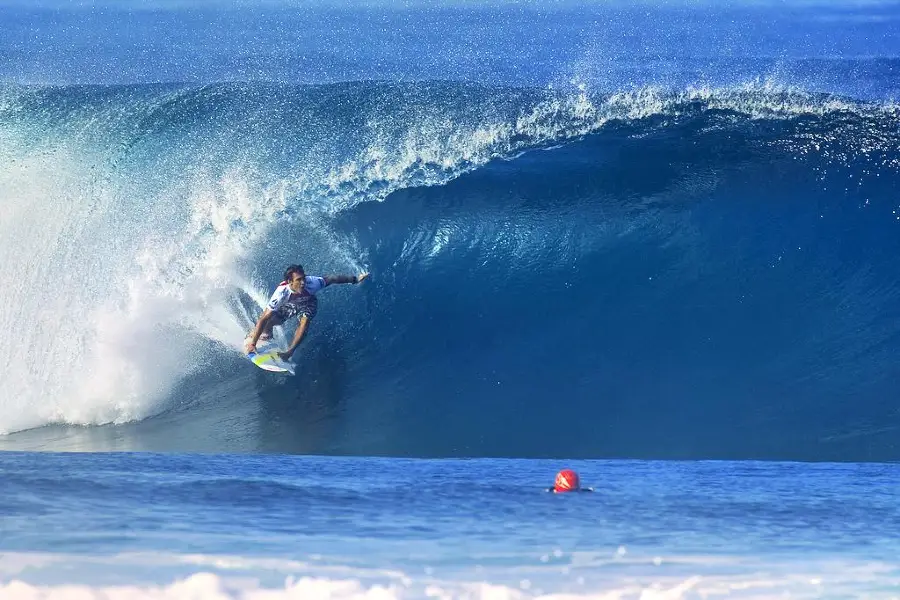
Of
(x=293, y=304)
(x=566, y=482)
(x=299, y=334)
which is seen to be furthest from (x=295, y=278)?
(x=566, y=482)

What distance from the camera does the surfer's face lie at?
1022 cm

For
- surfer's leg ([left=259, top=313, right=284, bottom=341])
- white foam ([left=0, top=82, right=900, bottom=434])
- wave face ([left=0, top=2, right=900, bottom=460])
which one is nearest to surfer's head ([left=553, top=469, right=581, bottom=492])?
wave face ([left=0, top=2, right=900, bottom=460])

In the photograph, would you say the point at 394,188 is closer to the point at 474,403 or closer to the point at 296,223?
the point at 296,223

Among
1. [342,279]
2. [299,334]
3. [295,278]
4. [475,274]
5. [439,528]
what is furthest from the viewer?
[475,274]

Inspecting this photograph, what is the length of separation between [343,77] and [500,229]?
1258 centimetres

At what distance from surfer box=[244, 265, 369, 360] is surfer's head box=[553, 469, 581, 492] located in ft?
9.44

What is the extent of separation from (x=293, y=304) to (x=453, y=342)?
189 centimetres

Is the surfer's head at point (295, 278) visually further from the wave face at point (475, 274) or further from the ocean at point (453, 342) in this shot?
the wave face at point (475, 274)

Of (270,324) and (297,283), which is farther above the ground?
(297,283)

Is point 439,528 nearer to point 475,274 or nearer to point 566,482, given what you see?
point 566,482

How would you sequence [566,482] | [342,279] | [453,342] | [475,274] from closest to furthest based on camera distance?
[566,482], [342,279], [453,342], [475,274]

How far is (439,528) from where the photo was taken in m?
7.64

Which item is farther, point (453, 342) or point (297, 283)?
point (453, 342)

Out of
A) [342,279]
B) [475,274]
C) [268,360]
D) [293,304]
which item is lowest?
[268,360]
